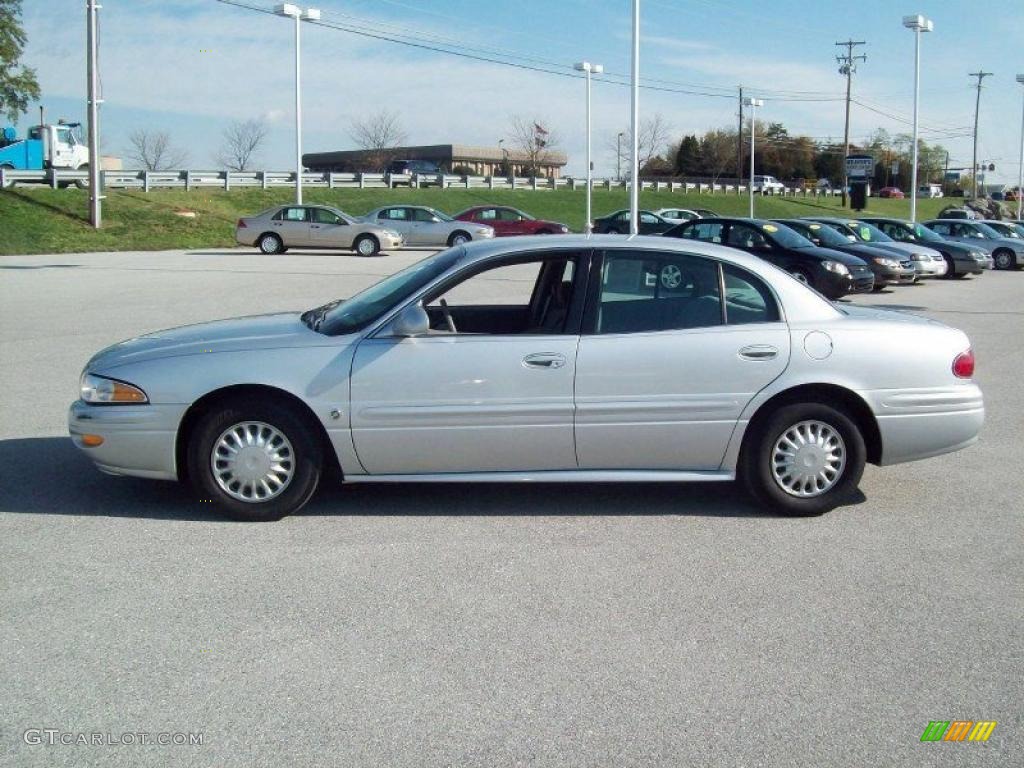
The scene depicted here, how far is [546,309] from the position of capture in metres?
6.31

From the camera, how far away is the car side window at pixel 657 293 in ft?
20.0

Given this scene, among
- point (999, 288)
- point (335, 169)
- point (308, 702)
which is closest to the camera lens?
point (308, 702)

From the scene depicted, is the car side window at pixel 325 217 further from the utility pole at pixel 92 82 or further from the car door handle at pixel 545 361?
the car door handle at pixel 545 361

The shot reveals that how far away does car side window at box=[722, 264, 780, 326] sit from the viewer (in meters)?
6.17

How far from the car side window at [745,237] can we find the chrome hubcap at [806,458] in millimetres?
15382

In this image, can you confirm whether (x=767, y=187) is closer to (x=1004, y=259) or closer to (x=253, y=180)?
(x=253, y=180)

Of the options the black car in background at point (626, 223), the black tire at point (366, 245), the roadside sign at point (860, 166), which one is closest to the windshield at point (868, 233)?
the black car in background at point (626, 223)

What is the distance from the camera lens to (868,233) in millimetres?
26062

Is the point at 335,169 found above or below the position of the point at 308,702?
above

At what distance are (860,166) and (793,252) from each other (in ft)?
192

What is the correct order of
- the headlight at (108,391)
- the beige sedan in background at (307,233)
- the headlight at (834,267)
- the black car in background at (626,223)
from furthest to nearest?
the black car in background at (626,223) < the beige sedan in background at (307,233) < the headlight at (834,267) < the headlight at (108,391)

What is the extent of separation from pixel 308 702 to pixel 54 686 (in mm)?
948

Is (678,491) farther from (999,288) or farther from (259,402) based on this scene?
(999,288)

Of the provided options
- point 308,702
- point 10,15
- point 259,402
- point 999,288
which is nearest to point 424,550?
point 259,402
